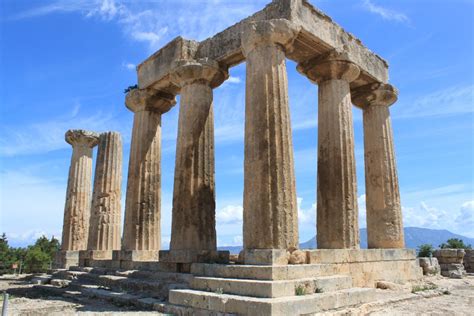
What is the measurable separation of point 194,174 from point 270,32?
17.3 feet

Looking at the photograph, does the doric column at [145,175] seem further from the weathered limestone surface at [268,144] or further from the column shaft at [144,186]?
the weathered limestone surface at [268,144]

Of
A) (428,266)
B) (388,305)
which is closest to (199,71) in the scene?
(388,305)

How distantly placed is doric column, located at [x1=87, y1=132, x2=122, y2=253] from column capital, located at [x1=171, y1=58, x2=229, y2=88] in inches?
352

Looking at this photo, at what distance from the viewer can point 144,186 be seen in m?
16.5

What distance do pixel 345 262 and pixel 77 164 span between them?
1868cm

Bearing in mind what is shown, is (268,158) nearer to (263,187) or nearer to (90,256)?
(263,187)

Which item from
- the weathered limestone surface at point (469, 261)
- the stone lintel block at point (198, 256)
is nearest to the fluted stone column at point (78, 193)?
the stone lintel block at point (198, 256)

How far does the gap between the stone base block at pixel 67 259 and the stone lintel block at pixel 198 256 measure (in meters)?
12.0

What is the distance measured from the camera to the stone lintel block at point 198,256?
12.8 meters

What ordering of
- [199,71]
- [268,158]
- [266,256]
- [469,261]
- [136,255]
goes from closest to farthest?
[266,256] < [268,158] < [199,71] < [136,255] < [469,261]

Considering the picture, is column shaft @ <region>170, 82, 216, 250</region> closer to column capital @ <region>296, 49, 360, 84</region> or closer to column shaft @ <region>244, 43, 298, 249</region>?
column shaft @ <region>244, 43, 298, 249</region>

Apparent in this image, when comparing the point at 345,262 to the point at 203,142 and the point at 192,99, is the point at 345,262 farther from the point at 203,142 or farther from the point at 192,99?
the point at 192,99

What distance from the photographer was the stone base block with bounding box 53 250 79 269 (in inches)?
888

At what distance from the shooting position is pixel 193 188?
13.5 m
